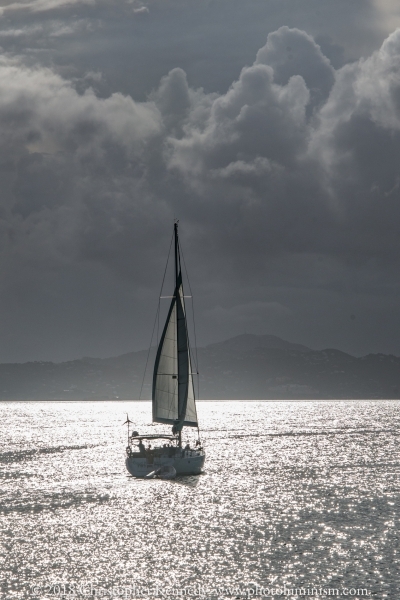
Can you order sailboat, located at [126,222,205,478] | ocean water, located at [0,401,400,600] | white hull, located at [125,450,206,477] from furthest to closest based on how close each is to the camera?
1. white hull, located at [125,450,206,477]
2. sailboat, located at [126,222,205,478]
3. ocean water, located at [0,401,400,600]

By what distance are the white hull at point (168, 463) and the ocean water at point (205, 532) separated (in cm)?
200

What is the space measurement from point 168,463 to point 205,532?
27231 mm

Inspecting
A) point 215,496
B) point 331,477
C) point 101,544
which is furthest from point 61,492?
point 331,477

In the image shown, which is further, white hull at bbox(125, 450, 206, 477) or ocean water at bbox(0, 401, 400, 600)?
white hull at bbox(125, 450, 206, 477)

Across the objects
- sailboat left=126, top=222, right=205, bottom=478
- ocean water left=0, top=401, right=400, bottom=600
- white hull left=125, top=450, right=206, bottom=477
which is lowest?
ocean water left=0, top=401, right=400, bottom=600

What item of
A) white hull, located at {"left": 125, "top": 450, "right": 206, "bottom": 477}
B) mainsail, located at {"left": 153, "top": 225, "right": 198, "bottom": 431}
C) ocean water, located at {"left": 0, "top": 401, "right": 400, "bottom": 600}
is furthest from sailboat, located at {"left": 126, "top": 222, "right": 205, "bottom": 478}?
ocean water, located at {"left": 0, "top": 401, "right": 400, "bottom": 600}

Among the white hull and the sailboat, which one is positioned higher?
the sailboat

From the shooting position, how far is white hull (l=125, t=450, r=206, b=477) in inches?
3479

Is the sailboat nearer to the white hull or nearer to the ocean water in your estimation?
the white hull

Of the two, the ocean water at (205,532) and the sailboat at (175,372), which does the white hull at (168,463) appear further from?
the sailboat at (175,372)

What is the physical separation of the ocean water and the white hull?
2.00 metres

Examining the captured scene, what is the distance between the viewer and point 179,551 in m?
54.5

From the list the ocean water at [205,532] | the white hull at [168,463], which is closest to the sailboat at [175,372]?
the white hull at [168,463]

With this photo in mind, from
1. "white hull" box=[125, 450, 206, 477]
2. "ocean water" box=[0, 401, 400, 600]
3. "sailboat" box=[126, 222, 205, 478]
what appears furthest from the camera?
"white hull" box=[125, 450, 206, 477]
